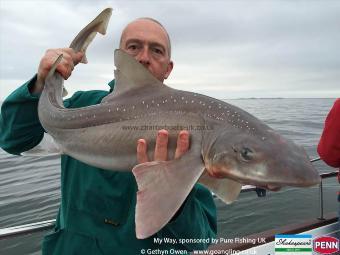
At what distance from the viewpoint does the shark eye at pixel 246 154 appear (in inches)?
87.6

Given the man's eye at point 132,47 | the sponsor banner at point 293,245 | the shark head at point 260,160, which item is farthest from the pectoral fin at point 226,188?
the sponsor banner at point 293,245

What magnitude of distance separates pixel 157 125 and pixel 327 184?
12.6 meters

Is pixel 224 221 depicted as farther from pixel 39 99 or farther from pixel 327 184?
pixel 39 99

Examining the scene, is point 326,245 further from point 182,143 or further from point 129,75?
point 129,75

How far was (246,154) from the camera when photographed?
88.4 inches

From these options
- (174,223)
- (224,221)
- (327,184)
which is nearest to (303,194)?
(327,184)

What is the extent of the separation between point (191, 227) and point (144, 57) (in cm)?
183

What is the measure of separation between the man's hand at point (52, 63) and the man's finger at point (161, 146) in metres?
1.31

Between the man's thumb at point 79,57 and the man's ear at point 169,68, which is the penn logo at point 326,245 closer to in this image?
the man's ear at point 169,68

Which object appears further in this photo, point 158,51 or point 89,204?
point 158,51

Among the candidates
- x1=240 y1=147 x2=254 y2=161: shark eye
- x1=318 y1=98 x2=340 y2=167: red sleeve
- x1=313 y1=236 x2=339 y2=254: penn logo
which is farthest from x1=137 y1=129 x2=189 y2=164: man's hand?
x1=313 y1=236 x2=339 y2=254: penn logo

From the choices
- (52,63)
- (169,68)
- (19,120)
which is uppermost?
(169,68)

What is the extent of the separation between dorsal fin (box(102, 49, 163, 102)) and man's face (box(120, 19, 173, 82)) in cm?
67

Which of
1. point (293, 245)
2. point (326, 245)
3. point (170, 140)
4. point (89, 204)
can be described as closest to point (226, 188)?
point (170, 140)
